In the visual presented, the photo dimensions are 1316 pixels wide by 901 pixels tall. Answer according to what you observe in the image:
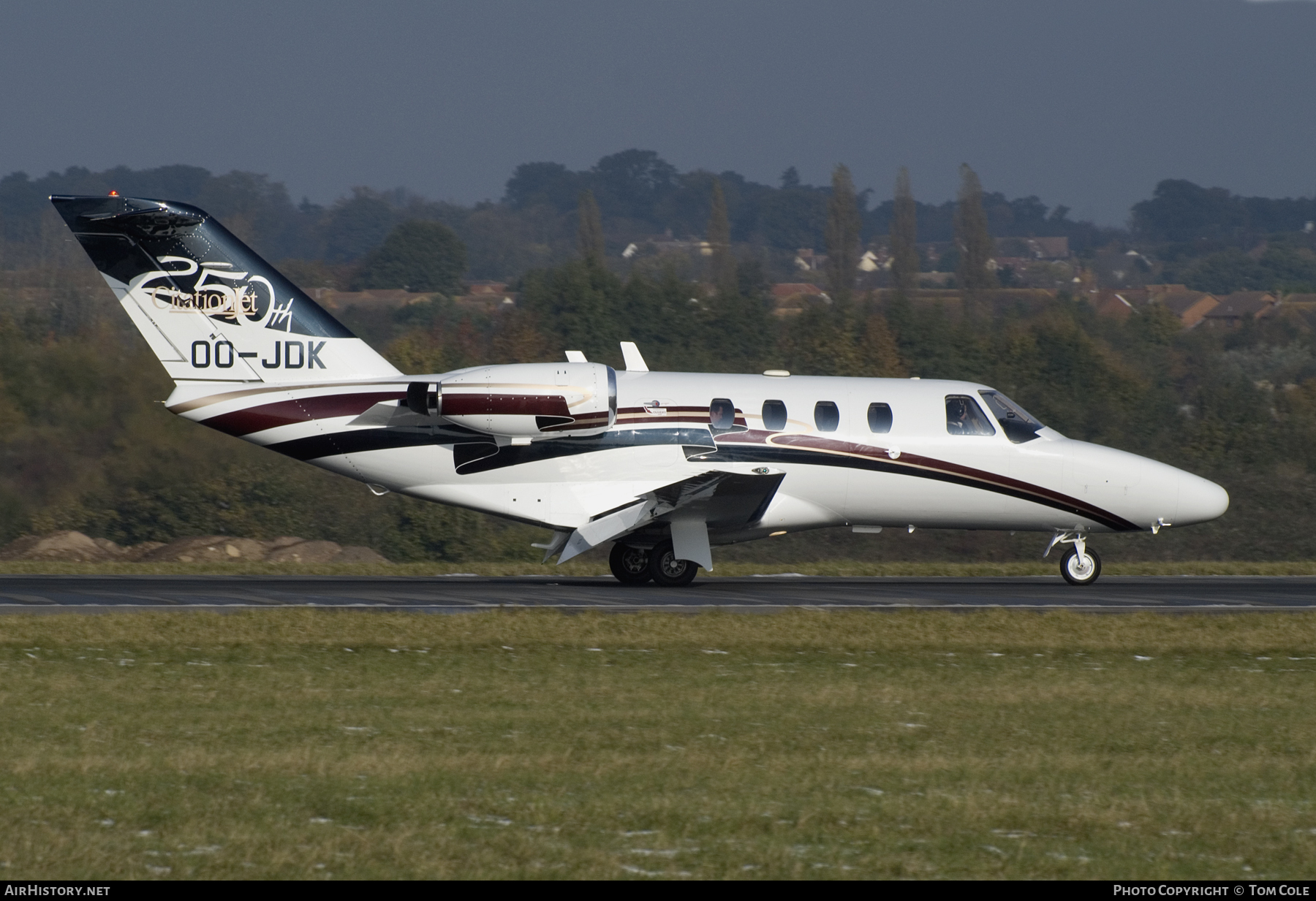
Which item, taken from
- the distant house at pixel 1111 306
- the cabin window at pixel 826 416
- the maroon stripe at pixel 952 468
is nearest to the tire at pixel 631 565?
the maroon stripe at pixel 952 468

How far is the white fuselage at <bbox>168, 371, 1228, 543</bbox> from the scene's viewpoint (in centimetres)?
2111

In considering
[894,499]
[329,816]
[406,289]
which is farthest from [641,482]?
[406,289]

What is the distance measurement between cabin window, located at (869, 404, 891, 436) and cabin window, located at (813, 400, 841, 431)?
473mm

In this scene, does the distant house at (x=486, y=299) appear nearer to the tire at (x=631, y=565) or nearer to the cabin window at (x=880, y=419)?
the tire at (x=631, y=565)

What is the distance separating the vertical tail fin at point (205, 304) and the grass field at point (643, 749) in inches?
212

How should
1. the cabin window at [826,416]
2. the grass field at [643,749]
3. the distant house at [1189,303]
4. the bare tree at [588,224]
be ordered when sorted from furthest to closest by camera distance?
the distant house at [1189,303] < the bare tree at [588,224] < the cabin window at [826,416] < the grass field at [643,749]

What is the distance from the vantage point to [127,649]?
14.6 meters

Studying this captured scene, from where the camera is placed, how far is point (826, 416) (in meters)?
21.9

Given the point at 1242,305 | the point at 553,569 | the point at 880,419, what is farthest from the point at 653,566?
the point at 1242,305

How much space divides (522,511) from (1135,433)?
25.9 metres

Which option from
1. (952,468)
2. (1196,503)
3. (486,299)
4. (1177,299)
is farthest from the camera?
(1177,299)

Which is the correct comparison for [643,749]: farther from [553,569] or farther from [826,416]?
[553,569]

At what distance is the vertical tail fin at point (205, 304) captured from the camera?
20.7m

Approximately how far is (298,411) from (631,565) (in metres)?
5.10
